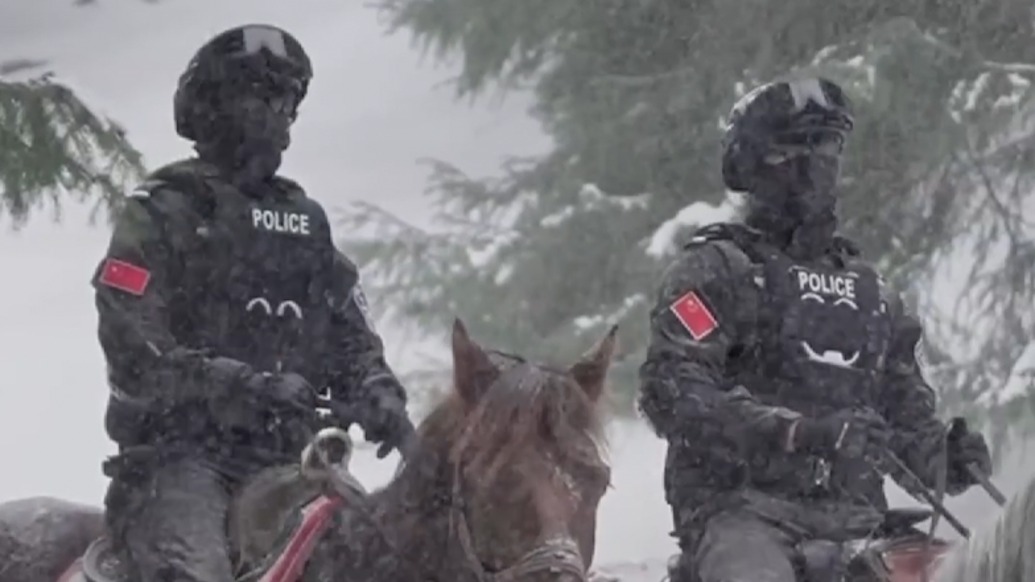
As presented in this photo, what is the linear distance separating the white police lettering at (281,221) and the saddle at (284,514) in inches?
29.7

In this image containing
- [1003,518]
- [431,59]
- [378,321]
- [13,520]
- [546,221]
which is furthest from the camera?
[431,59]

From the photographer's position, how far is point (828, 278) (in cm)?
663

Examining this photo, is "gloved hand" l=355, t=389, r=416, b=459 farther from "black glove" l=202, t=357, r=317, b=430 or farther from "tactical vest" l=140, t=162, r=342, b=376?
"tactical vest" l=140, t=162, r=342, b=376

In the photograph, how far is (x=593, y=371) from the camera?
5.59 m

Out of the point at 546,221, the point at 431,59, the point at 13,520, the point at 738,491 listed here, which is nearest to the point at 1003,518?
the point at 738,491

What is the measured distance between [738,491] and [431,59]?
2120 cm

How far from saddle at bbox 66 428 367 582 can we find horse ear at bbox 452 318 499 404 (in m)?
0.47

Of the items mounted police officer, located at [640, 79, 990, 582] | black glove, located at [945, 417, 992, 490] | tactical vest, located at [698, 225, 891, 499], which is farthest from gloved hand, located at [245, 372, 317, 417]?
black glove, located at [945, 417, 992, 490]

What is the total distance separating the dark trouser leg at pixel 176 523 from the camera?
19.9 feet

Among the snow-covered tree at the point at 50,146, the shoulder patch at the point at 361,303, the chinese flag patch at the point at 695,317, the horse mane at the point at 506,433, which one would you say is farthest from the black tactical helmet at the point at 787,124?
the snow-covered tree at the point at 50,146

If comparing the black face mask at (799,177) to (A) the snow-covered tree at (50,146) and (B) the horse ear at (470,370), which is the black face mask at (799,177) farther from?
(A) the snow-covered tree at (50,146)

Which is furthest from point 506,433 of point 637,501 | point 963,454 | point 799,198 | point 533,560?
point 637,501

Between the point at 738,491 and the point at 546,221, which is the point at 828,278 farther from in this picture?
the point at 546,221

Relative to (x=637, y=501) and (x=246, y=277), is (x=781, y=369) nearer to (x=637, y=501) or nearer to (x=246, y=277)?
(x=246, y=277)
